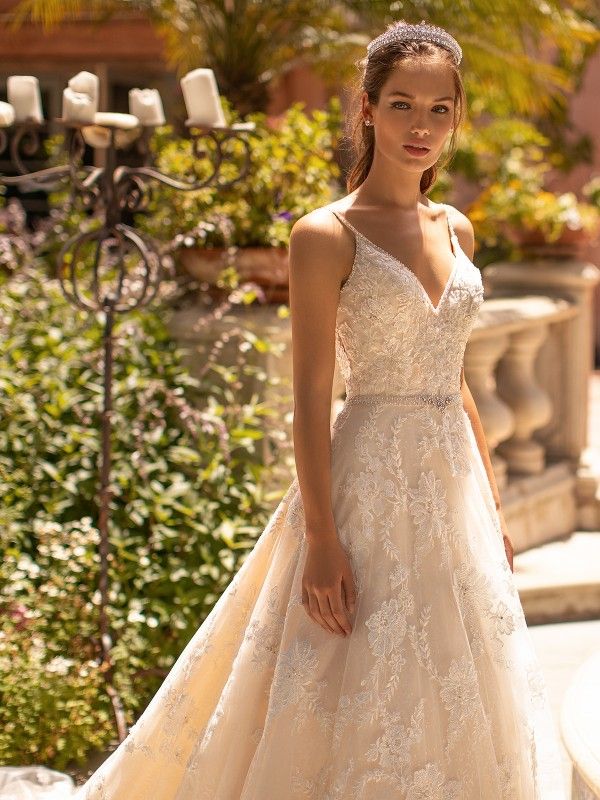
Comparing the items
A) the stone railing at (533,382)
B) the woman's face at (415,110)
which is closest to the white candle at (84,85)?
the stone railing at (533,382)

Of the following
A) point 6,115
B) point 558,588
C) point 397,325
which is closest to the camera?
→ point 397,325

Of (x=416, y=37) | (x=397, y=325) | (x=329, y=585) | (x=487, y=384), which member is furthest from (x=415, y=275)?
(x=487, y=384)

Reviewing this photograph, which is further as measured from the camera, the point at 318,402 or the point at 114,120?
the point at 114,120

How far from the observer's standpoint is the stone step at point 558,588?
15.9 ft

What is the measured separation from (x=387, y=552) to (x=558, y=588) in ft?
9.34

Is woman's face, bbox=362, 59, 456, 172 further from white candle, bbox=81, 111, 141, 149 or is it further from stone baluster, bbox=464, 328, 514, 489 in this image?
stone baluster, bbox=464, 328, 514, 489

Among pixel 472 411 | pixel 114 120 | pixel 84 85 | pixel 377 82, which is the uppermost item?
pixel 84 85

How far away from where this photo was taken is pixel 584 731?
8.35 ft

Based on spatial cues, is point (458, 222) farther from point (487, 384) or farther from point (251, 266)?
point (487, 384)

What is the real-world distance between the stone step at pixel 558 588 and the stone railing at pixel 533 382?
20 centimetres

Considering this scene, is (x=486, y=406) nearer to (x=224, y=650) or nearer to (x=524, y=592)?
(x=524, y=592)

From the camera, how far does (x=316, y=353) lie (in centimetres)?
213

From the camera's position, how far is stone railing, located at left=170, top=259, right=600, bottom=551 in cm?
518

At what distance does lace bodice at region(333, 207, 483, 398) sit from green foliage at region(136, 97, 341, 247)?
6.84ft
